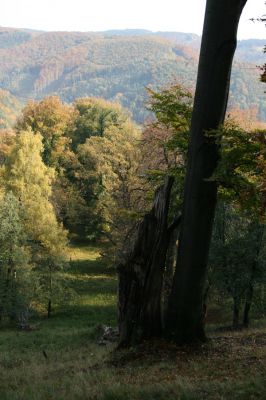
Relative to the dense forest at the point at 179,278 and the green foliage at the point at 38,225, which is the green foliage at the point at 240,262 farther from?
the green foliage at the point at 38,225

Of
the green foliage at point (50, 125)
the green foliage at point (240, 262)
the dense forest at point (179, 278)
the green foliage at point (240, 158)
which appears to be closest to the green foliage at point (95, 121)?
the green foliage at point (50, 125)

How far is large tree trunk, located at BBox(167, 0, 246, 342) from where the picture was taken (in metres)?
8.81

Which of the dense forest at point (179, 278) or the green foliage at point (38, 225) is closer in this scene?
the dense forest at point (179, 278)

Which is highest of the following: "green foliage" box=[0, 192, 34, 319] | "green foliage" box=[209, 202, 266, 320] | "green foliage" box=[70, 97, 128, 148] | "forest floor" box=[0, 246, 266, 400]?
"green foliage" box=[70, 97, 128, 148]

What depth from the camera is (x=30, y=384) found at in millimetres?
8719

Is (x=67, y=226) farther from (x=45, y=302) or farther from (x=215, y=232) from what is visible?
(x=215, y=232)

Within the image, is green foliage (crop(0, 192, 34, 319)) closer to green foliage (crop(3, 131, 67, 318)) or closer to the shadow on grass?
green foliage (crop(3, 131, 67, 318))

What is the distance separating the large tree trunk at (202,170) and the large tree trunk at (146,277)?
514mm

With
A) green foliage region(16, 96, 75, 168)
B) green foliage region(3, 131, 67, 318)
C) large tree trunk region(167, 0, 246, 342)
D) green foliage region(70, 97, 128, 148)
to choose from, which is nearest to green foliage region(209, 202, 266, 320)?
large tree trunk region(167, 0, 246, 342)

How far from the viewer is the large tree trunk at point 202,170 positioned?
8.81 m

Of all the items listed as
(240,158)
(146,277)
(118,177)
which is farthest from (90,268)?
(240,158)

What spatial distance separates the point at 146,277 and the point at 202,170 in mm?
2659

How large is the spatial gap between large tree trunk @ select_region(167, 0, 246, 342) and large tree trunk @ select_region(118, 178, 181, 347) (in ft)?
1.69

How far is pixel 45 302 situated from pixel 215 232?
15.9m
